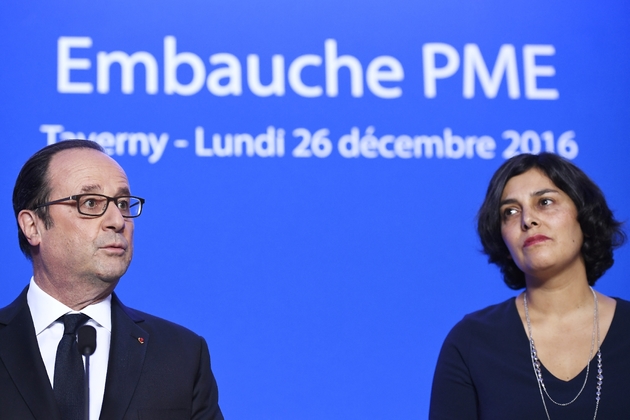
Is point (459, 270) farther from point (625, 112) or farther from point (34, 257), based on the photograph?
point (34, 257)

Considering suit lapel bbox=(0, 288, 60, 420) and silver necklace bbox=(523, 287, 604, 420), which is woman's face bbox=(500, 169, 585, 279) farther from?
suit lapel bbox=(0, 288, 60, 420)

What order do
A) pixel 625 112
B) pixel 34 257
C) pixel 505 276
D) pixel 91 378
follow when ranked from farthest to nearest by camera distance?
pixel 625 112 < pixel 505 276 < pixel 34 257 < pixel 91 378

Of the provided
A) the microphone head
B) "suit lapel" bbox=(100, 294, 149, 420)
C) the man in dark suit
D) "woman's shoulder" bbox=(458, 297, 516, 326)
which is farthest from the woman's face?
the microphone head

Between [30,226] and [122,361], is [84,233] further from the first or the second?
[122,361]

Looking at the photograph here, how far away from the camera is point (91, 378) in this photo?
2207 mm

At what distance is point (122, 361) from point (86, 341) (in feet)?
1.38

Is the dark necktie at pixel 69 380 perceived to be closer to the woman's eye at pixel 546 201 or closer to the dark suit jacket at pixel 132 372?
the dark suit jacket at pixel 132 372

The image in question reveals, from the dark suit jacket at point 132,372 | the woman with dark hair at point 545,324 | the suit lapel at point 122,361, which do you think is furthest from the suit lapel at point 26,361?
the woman with dark hair at point 545,324

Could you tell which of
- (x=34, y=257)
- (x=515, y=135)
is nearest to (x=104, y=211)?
(x=34, y=257)

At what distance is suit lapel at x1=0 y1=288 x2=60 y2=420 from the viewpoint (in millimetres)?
2080

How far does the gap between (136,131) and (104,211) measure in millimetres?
1116

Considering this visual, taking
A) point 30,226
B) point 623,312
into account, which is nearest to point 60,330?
point 30,226

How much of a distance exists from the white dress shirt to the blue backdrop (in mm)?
960

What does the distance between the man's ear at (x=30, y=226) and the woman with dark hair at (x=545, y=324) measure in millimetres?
1352
